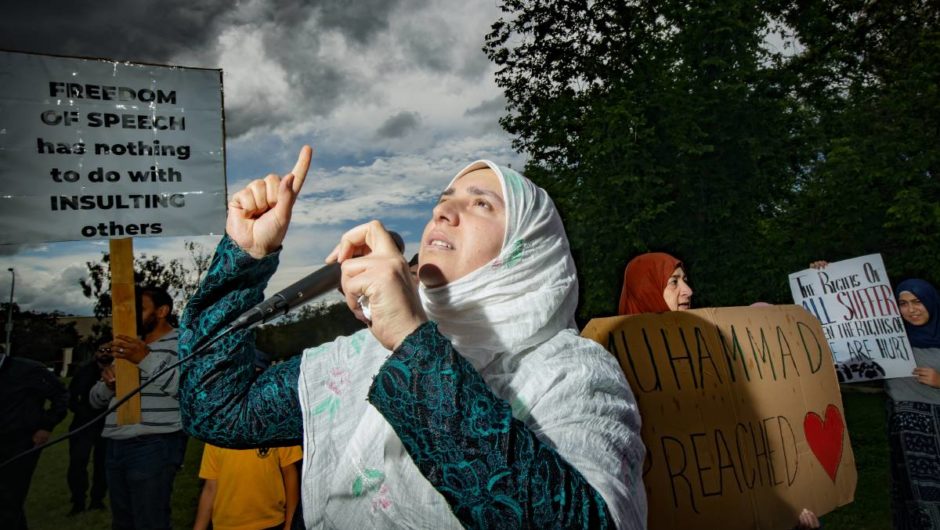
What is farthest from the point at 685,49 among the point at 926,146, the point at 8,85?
the point at 8,85

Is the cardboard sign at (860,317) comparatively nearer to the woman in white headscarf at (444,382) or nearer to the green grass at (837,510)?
the green grass at (837,510)

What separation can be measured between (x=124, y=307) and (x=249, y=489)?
1.19 m

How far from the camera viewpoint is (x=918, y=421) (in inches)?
174

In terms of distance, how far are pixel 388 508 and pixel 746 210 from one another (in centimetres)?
1486

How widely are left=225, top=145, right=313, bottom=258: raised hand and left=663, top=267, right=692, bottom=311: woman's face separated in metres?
2.60

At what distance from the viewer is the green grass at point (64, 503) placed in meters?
7.37

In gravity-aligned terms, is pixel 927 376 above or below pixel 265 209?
below

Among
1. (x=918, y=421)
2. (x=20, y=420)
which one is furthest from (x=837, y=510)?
(x=20, y=420)

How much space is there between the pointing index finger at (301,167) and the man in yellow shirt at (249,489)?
2.32 meters

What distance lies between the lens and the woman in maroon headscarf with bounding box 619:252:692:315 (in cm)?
366

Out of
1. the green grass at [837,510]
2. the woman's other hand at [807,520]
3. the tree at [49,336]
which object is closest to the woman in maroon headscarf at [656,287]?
the woman's other hand at [807,520]

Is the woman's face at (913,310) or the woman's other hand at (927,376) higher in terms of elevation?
the woman's face at (913,310)

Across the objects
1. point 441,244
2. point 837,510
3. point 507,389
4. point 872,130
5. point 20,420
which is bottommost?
point 837,510

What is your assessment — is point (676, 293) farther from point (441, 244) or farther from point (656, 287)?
point (441, 244)
